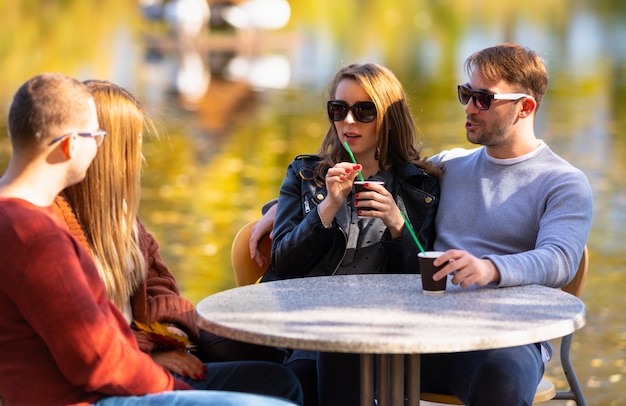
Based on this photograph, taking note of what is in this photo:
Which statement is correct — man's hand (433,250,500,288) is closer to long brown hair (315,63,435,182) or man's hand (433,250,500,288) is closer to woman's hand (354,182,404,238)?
woman's hand (354,182,404,238)

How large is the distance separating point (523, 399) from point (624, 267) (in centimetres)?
443

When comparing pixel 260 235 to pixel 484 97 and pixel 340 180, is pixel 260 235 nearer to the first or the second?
pixel 340 180

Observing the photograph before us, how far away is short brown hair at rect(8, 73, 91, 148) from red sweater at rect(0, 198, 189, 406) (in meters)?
0.18

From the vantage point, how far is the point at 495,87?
3908 mm

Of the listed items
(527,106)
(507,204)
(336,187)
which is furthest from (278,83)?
(336,187)

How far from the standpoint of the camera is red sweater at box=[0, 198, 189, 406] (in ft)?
8.17

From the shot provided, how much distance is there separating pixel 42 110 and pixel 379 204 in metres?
1.29

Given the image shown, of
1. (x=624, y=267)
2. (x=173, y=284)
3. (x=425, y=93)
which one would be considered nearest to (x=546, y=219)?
(x=173, y=284)

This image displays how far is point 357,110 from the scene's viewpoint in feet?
13.0

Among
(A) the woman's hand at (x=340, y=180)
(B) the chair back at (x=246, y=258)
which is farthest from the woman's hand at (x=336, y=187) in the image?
(B) the chair back at (x=246, y=258)

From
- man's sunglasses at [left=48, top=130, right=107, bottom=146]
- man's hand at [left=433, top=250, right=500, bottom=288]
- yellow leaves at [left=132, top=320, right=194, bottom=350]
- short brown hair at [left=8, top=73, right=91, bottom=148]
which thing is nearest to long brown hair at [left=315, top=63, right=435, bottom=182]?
man's hand at [left=433, top=250, right=500, bottom=288]

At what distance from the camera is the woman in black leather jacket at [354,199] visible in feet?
12.2

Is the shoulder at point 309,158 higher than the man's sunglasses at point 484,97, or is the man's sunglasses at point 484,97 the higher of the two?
the man's sunglasses at point 484,97

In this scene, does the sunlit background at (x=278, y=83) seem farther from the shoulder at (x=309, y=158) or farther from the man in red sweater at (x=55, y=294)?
the man in red sweater at (x=55, y=294)
